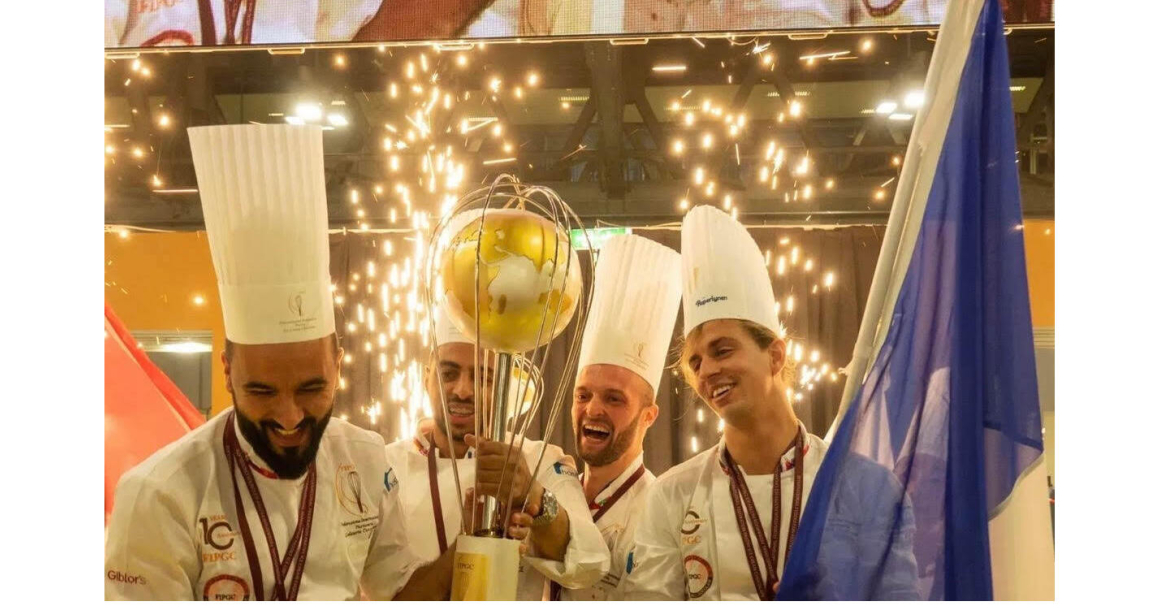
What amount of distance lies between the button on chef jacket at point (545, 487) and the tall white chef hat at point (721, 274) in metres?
0.51

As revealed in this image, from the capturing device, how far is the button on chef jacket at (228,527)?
2107 millimetres

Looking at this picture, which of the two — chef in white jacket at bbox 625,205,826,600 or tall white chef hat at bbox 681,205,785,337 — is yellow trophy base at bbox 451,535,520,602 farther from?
tall white chef hat at bbox 681,205,785,337

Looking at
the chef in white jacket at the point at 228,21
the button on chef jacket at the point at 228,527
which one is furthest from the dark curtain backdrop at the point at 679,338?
the chef in white jacket at the point at 228,21

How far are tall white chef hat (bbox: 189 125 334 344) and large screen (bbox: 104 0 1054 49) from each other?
327 millimetres

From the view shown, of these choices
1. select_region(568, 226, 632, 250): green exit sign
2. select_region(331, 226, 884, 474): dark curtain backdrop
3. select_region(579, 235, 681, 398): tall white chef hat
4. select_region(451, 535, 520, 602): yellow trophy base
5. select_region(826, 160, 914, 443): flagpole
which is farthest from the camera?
select_region(331, 226, 884, 474): dark curtain backdrop

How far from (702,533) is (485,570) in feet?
2.14

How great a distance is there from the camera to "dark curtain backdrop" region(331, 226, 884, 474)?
3.02 meters

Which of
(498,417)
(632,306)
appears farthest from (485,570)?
(632,306)

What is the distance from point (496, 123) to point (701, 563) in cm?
131

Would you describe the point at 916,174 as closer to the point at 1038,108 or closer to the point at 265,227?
the point at 1038,108

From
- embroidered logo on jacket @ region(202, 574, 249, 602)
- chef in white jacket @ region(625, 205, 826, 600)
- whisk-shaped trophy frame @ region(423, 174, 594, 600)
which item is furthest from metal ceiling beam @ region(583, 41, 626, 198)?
embroidered logo on jacket @ region(202, 574, 249, 602)

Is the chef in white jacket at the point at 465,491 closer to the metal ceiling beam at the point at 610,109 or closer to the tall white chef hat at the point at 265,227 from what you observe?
the tall white chef hat at the point at 265,227

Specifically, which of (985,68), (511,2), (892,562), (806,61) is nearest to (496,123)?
(511,2)

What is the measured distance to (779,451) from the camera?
246 centimetres
